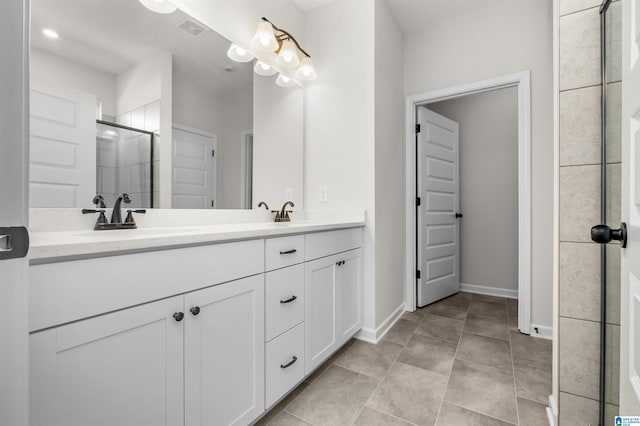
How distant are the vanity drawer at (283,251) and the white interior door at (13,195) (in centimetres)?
83

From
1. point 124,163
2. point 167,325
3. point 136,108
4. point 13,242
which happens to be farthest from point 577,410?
point 136,108

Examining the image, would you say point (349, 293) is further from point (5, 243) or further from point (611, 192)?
point (5, 243)

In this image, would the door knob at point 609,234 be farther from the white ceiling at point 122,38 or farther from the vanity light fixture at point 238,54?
the vanity light fixture at point 238,54

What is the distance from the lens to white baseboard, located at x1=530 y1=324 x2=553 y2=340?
2207 mm

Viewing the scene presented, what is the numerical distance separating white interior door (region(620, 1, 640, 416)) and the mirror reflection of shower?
5.56 ft

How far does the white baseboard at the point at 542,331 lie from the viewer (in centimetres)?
221

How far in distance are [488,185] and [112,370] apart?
144 inches

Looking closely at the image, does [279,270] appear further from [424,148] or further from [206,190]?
[424,148]

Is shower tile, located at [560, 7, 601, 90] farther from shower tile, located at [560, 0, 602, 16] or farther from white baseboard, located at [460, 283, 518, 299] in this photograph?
white baseboard, located at [460, 283, 518, 299]

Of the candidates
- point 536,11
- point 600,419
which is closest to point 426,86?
point 536,11

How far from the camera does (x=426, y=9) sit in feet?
8.22

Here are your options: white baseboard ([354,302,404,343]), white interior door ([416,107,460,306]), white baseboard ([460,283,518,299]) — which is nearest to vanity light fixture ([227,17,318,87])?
white interior door ([416,107,460,306])

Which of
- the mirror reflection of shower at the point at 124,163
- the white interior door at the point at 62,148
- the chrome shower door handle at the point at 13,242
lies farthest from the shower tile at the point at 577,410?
Result: the white interior door at the point at 62,148

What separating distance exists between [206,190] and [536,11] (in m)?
2.87
